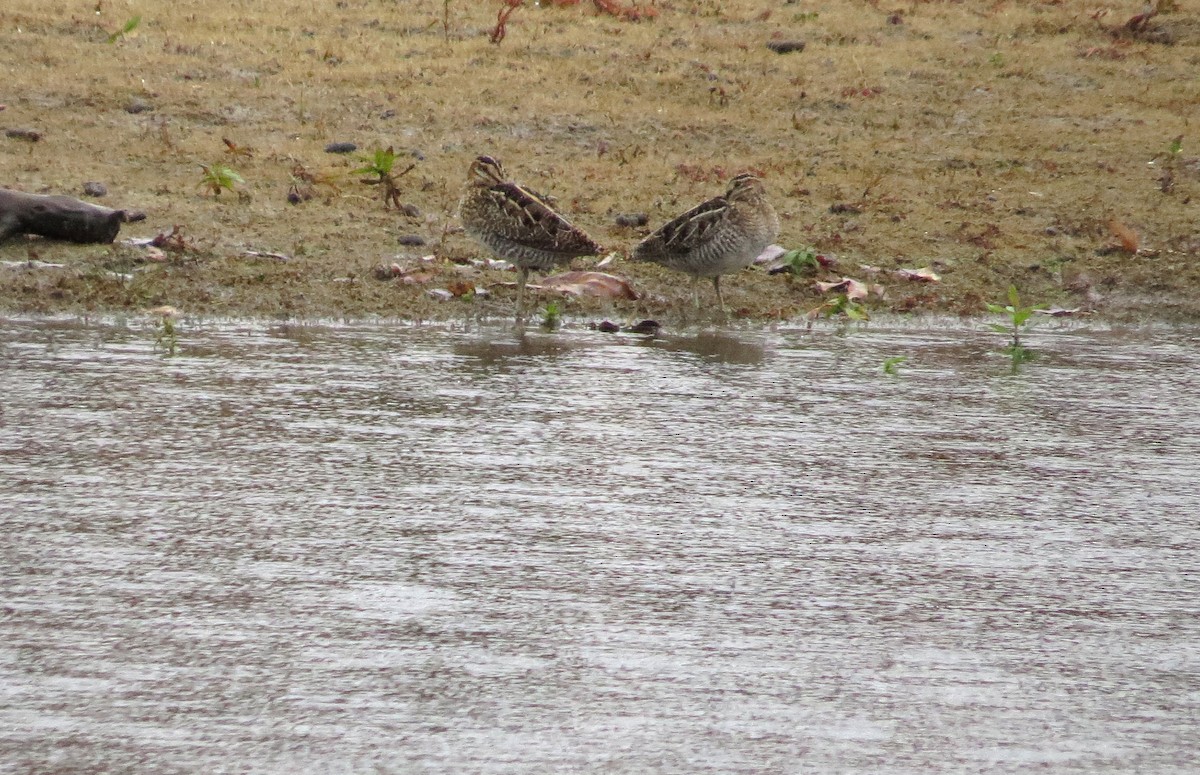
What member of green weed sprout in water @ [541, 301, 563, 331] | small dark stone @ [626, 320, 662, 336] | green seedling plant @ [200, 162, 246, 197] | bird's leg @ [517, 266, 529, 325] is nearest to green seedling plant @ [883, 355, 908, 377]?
small dark stone @ [626, 320, 662, 336]

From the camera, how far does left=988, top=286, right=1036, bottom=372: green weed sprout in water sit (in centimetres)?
915

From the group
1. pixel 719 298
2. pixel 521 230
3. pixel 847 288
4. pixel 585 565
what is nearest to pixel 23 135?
pixel 521 230

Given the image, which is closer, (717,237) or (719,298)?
(717,237)

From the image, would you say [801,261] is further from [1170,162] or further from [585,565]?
[585,565]

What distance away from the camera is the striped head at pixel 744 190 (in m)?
10.3

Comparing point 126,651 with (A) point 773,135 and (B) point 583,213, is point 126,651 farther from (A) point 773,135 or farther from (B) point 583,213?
(A) point 773,135

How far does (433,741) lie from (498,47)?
1123 cm

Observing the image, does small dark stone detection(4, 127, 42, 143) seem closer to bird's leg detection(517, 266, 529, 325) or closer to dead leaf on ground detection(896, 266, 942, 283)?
bird's leg detection(517, 266, 529, 325)

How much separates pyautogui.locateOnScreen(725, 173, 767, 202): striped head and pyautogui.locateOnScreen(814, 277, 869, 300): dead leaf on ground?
668 millimetres

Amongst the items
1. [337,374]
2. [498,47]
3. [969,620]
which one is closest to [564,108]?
[498,47]

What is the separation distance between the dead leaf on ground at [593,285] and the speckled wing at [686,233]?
207mm

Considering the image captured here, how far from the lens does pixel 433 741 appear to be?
3.97 meters

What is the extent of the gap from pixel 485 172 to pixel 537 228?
0.86 metres

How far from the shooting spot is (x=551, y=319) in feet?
32.2
